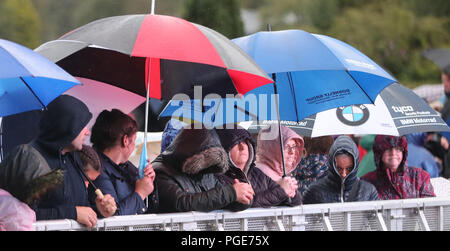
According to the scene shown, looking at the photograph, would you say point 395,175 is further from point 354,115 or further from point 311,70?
point 311,70

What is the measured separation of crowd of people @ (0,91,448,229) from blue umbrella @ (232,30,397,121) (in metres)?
0.32

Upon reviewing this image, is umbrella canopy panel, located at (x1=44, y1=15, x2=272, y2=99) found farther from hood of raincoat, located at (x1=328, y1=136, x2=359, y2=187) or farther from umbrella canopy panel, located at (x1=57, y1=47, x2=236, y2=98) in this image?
hood of raincoat, located at (x1=328, y1=136, x2=359, y2=187)

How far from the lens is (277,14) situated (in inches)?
1649

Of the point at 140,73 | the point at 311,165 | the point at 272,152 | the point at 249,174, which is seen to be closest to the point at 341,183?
the point at 311,165

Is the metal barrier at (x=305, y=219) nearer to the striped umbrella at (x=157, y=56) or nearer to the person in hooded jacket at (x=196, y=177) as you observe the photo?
the person in hooded jacket at (x=196, y=177)

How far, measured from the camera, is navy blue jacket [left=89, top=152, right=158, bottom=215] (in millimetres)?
4703

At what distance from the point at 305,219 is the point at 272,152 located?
1.00 metres

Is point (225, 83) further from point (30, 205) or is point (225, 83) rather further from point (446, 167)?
point (446, 167)

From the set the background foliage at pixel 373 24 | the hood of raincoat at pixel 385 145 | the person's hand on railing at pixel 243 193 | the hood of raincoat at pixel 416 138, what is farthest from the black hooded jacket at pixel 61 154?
the background foliage at pixel 373 24

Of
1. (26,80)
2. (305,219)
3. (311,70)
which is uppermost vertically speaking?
(311,70)

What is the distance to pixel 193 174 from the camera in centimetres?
501

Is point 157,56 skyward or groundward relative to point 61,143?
skyward

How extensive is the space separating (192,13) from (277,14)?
2131 cm
